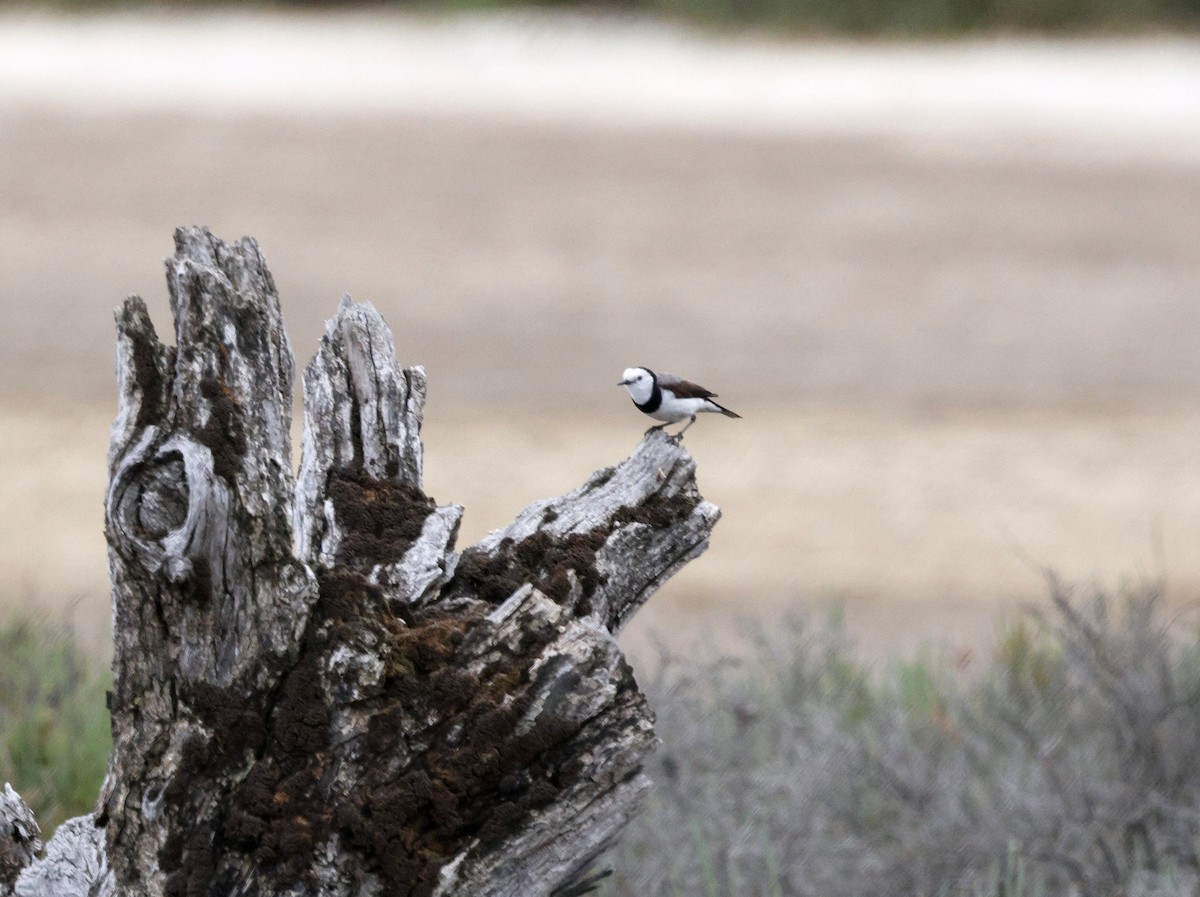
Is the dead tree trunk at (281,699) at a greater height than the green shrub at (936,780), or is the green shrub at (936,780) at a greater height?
the dead tree trunk at (281,699)

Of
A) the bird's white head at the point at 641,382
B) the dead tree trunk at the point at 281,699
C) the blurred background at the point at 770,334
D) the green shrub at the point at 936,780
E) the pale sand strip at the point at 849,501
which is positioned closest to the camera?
the dead tree trunk at the point at 281,699

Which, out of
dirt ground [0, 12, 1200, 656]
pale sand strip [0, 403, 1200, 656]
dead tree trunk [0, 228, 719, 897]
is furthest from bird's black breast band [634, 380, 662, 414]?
pale sand strip [0, 403, 1200, 656]

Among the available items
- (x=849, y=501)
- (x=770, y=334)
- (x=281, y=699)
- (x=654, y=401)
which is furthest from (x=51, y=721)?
(x=770, y=334)

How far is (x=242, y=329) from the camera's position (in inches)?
105

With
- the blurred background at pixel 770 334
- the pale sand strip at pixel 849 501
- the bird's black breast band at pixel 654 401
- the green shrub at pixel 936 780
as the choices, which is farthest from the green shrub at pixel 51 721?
the bird's black breast band at pixel 654 401

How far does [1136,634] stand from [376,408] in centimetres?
270

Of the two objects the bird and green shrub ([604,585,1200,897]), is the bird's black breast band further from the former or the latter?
green shrub ([604,585,1200,897])

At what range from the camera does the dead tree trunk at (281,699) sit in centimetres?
→ 245

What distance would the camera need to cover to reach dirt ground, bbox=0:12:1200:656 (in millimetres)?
9211

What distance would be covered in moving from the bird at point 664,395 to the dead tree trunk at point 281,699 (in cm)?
57

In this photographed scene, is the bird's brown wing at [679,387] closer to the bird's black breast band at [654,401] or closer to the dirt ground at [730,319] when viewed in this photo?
the bird's black breast band at [654,401]

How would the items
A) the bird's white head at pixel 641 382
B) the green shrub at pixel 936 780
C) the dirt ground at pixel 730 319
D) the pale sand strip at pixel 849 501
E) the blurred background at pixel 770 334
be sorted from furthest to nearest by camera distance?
the dirt ground at pixel 730 319 < the pale sand strip at pixel 849 501 < the blurred background at pixel 770 334 < the green shrub at pixel 936 780 < the bird's white head at pixel 641 382

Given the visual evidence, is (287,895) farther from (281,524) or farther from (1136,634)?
(1136,634)

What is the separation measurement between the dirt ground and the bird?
11.1 feet
